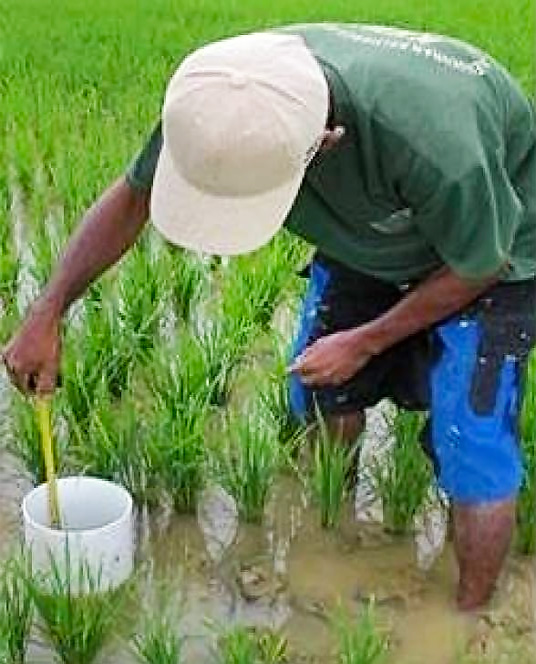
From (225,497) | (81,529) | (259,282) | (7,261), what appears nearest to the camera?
(81,529)

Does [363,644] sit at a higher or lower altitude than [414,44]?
lower

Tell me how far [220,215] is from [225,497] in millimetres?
1167

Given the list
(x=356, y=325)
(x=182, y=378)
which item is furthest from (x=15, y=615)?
(x=356, y=325)

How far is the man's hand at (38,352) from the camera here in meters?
2.67

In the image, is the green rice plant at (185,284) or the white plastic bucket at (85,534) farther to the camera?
the green rice plant at (185,284)

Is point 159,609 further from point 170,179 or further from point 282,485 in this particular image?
point 170,179

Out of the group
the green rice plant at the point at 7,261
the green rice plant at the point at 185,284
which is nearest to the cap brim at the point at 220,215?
the green rice plant at the point at 185,284

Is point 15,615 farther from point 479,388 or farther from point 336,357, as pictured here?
point 479,388

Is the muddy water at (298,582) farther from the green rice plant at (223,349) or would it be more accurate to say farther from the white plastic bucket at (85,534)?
the green rice plant at (223,349)

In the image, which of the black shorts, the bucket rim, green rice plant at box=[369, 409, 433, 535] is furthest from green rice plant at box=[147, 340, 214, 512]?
green rice plant at box=[369, 409, 433, 535]

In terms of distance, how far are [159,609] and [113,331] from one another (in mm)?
871

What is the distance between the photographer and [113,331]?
3.49 m

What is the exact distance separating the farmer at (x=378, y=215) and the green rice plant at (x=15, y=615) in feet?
1.14

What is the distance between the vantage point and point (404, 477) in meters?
3.05
